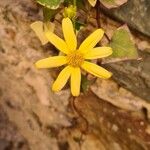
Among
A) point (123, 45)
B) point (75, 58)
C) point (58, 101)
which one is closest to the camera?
point (75, 58)

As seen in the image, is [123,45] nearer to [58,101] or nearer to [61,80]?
[61,80]

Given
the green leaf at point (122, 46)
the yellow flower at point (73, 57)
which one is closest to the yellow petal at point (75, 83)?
the yellow flower at point (73, 57)

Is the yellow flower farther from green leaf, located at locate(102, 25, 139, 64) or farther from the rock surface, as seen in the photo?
the rock surface

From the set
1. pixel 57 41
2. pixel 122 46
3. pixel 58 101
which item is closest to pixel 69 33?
pixel 57 41

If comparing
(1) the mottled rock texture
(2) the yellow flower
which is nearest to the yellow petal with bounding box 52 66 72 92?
(2) the yellow flower

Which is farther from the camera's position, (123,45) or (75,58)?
(123,45)

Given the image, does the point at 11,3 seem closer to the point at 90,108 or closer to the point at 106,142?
the point at 90,108
